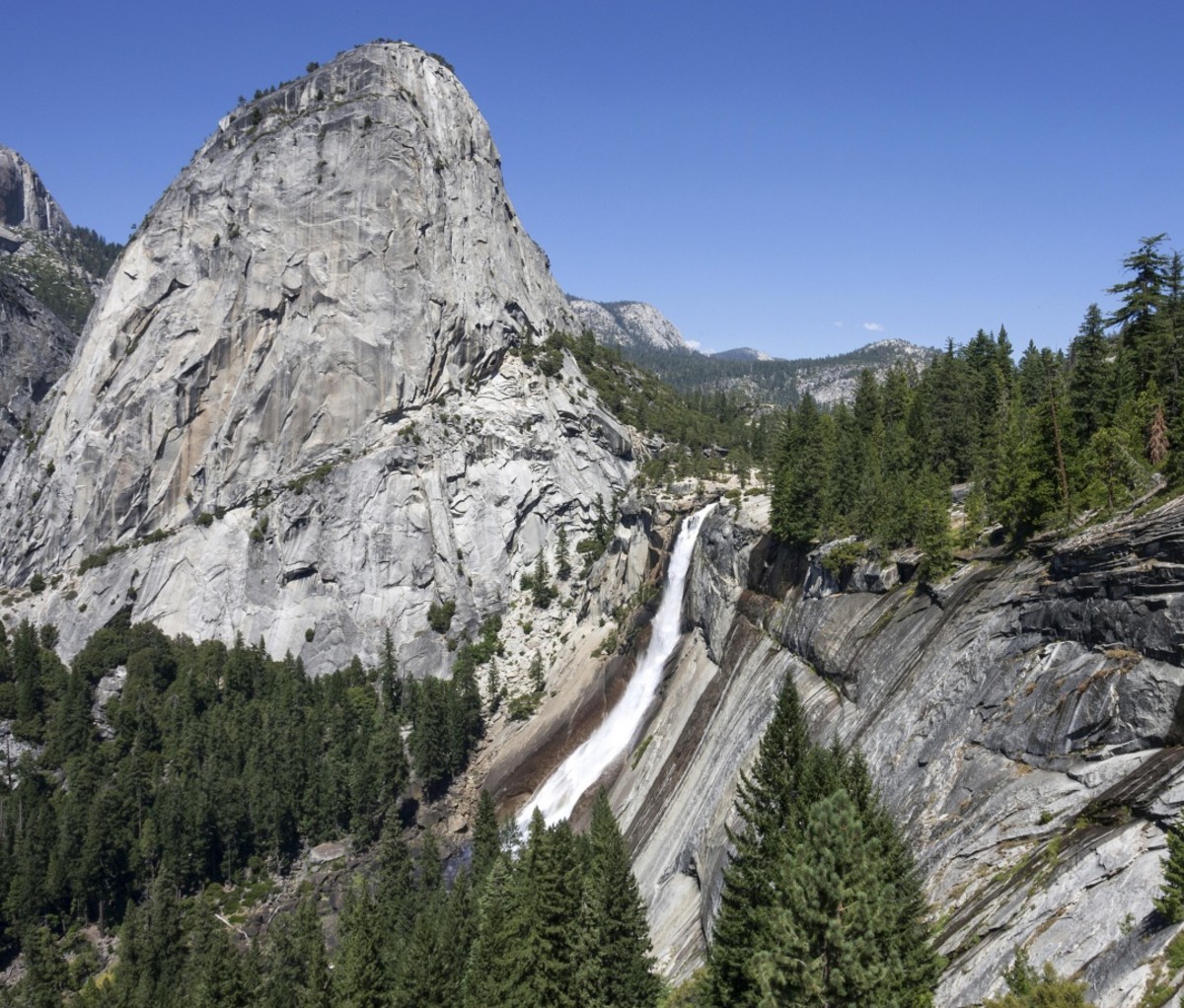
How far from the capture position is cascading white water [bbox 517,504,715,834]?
6775cm

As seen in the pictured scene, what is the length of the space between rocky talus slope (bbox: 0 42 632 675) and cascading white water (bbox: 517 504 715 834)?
34.8 m

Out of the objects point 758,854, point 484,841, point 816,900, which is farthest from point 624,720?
point 816,900

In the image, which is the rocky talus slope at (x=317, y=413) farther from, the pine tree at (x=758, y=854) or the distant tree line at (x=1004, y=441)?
the pine tree at (x=758, y=854)

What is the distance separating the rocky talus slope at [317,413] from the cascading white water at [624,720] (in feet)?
114

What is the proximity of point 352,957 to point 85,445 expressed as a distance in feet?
352

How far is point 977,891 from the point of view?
83.4 ft

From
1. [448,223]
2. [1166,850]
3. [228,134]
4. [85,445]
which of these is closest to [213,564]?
[85,445]

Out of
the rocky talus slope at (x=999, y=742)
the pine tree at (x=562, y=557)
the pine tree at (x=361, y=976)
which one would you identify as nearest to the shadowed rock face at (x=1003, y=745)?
the rocky talus slope at (x=999, y=742)

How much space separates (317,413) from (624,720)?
6695cm

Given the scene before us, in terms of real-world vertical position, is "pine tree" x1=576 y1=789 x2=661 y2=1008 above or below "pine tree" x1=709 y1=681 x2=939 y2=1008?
below

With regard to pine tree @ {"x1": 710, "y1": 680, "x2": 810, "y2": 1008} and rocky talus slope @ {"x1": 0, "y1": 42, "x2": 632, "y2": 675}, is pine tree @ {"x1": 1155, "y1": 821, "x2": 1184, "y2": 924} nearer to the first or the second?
pine tree @ {"x1": 710, "y1": 680, "x2": 810, "y2": 1008}

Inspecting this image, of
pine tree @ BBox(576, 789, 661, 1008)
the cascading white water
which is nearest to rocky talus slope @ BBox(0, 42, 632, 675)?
the cascading white water

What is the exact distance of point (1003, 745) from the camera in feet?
98.7

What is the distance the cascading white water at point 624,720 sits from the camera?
67.8 m
